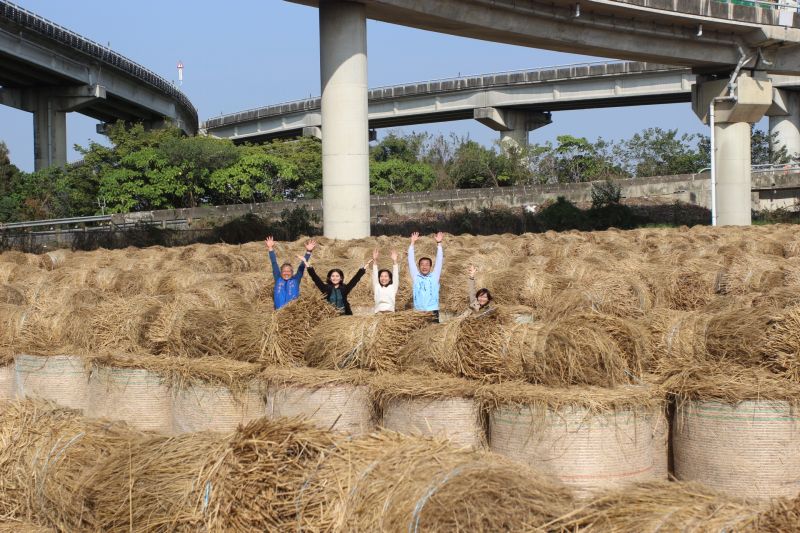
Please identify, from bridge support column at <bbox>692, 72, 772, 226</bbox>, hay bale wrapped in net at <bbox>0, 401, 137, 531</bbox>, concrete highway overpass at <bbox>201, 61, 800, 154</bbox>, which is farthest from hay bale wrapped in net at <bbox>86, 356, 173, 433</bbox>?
concrete highway overpass at <bbox>201, 61, 800, 154</bbox>

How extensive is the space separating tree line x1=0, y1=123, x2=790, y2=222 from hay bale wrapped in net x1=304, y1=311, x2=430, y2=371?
54.7 m

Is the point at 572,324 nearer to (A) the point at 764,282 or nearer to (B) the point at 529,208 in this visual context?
(A) the point at 764,282

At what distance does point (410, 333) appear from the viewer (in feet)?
35.3

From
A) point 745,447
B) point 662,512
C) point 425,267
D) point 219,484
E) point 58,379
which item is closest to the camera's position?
point 662,512

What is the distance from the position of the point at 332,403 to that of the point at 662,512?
480cm

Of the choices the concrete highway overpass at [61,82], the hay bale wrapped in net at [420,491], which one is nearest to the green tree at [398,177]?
the concrete highway overpass at [61,82]

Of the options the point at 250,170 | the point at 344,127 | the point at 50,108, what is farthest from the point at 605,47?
the point at 50,108

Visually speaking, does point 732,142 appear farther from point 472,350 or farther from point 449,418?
point 449,418

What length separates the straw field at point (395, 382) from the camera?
605 cm

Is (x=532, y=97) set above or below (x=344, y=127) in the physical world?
above

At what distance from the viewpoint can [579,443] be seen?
880 centimetres

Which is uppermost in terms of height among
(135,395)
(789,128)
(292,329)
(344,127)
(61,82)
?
(61,82)

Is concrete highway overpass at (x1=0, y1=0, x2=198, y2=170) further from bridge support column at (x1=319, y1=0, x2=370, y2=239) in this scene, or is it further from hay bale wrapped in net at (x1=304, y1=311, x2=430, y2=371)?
hay bale wrapped in net at (x1=304, y1=311, x2=430, y2=371)

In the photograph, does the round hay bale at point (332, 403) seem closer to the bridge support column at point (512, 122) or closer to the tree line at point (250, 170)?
the tree line at point (250, 170)
